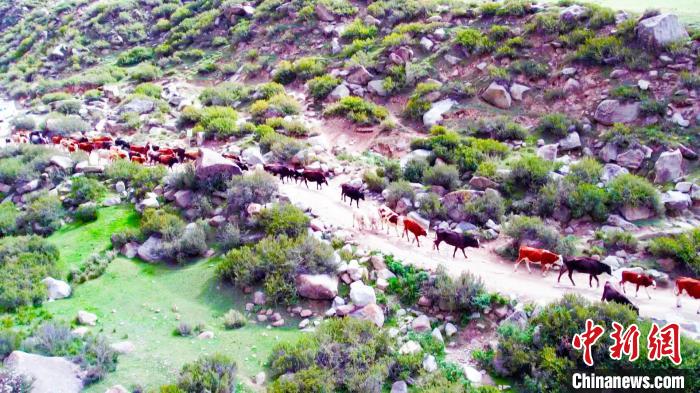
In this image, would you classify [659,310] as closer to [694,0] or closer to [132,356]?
[132,356]

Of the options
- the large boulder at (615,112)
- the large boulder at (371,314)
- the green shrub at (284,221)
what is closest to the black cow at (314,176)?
the green shrub at (284,221)

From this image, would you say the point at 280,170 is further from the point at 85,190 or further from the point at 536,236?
the point at 536,236

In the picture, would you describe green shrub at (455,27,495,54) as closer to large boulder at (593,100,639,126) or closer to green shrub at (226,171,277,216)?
large boulder at (593,100,639,126)

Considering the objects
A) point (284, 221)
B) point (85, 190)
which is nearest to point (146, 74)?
point (85, 190)

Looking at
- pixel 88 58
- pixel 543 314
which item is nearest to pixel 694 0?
pixel 543 314

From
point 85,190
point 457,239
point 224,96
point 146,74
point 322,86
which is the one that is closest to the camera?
point 457,239

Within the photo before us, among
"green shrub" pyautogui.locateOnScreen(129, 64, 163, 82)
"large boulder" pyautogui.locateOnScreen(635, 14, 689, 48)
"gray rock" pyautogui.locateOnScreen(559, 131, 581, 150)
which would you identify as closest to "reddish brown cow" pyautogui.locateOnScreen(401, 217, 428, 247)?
"gray rock" pyautogui.locateOnScreen(559, 131, 581, 150)
